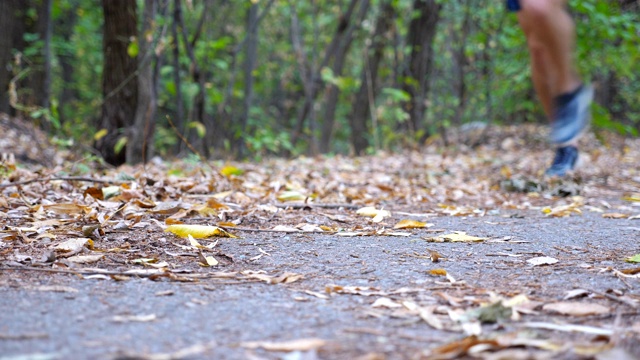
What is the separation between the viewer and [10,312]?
1.23 metres

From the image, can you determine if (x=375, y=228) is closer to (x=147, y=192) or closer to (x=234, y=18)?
(x=147, y=192)

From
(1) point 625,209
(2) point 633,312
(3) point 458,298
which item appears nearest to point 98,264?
(3) point 458,298

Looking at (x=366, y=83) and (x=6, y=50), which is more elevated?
(x=6, y=50)

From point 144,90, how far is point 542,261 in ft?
13.3

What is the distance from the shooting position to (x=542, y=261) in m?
1.83

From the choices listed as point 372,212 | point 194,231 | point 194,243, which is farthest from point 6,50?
point 194,243

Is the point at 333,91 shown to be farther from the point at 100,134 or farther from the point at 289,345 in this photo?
the point at 289,345

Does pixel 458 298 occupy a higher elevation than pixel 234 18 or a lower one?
lower

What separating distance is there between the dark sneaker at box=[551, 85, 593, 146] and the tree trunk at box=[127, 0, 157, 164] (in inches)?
121

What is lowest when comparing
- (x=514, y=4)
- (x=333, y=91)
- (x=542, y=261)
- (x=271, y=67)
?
(x=542, y=261)

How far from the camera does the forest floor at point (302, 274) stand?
110 cm

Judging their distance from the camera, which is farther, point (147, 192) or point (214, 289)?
point (147, 192)

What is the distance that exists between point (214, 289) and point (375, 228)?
1.13m

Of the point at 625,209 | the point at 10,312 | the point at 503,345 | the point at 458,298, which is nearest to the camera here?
the point at 503,345
